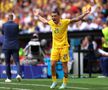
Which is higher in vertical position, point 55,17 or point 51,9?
point 51,9

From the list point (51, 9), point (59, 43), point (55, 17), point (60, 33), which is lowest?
point (59, 43)

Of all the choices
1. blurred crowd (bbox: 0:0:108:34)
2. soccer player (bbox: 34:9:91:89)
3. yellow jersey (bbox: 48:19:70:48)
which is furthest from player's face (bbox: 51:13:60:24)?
blurred crowd (bbox: 0:0:108:34)

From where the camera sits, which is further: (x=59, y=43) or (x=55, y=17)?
(x=59, y=43)

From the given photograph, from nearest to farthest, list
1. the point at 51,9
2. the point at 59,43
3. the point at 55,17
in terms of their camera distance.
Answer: the point at 55,17
the point at 59,43
the point at 51,9

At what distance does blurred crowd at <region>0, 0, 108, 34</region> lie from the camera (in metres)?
24.9

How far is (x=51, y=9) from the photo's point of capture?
29359mm

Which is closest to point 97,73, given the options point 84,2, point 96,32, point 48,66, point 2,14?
point 96,32

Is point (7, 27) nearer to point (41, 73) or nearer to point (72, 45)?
point (41, 73)

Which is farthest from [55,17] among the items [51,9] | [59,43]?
[51,9]

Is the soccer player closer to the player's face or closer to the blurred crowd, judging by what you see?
the player's face

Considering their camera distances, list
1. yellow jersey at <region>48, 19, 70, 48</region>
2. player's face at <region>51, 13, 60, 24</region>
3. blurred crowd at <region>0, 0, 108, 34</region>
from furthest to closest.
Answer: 1. blurred crowd at <region>0, 0, 108, 34</region>
2. yellow jersey at <region>48, 19, 70, 48</region>
3. player's face at <region>51, 13, 60, 24</region>

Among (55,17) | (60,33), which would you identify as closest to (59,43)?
(60,33)

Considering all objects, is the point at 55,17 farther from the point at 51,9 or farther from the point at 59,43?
the point at 51,9

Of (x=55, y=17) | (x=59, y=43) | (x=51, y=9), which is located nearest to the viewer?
(x=55, y=17)
